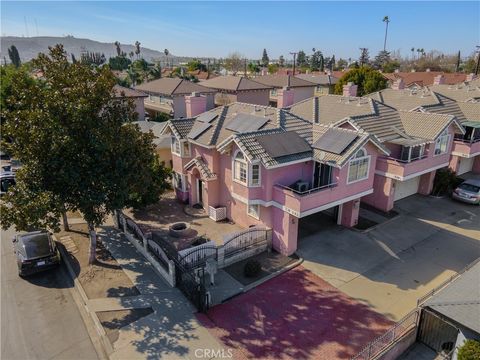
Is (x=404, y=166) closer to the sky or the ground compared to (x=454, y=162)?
closer to the sky

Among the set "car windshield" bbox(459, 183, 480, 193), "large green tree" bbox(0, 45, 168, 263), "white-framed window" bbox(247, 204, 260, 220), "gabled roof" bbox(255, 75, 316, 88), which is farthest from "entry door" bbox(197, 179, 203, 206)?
"gabled roof" bbox(255, 75, 316, 88)

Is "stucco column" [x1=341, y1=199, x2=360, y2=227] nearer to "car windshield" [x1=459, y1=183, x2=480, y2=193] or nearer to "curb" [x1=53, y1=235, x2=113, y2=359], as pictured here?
"car windshield" [x1=459, y1=183, x2=480, y2=193]

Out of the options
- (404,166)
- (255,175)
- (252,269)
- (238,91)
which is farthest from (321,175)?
(238,91)

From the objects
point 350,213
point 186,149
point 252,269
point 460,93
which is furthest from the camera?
point 460,93

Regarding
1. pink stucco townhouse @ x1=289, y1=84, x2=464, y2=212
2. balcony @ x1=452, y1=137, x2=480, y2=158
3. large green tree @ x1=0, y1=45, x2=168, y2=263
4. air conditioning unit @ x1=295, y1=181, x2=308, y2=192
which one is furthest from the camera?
balcony @ x1=452, y1=137, x2=480, y2=158

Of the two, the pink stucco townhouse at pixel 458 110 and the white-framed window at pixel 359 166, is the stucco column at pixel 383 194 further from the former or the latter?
the pink stucco townhouse at pixel 458 110

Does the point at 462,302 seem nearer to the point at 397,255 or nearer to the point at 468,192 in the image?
the point at 397,255

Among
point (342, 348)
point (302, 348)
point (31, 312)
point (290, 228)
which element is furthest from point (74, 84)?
point (342, 348)
